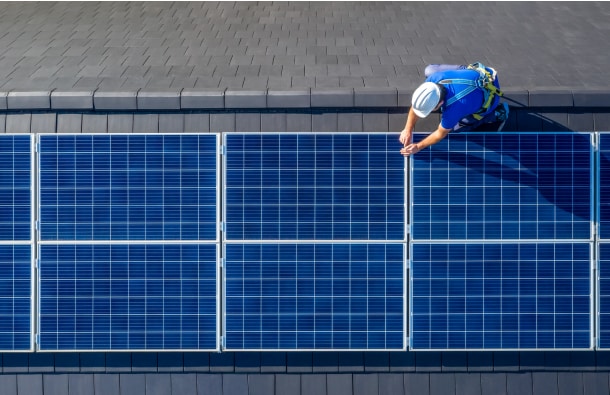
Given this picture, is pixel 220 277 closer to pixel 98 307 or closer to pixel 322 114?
pixel 98 307

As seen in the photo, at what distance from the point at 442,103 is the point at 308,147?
6.83ft

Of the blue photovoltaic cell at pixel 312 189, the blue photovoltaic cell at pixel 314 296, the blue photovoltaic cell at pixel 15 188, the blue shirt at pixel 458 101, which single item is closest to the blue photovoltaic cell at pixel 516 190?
the blue photovoltaic cell at pixel 312 189

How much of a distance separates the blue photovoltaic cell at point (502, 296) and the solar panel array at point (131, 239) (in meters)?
3.25

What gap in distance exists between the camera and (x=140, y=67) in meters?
10.8

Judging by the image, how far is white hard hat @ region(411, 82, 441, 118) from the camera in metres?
8.77

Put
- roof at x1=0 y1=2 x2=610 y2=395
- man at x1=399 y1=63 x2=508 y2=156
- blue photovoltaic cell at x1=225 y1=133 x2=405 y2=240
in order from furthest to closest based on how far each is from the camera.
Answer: roof at x1=0 y1=2 x2=610 y2=395
blue photovoltaic cell at x1=225 y1=133 x2=405 y2=240
man at x1=399 y1=63 x2=508 y2=156

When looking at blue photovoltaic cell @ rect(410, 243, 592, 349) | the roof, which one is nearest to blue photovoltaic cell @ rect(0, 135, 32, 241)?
the roof

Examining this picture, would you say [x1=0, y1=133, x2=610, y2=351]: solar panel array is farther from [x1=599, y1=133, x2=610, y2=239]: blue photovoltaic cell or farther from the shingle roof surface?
the shingle roof surface

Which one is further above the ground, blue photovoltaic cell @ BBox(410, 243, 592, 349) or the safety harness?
the safety harness

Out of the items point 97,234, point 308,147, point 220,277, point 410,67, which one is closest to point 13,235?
point 97,234

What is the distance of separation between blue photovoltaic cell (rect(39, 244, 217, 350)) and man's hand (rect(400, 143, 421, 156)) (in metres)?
3.28

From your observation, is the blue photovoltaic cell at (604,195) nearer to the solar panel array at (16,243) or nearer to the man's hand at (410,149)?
the man's hand at (410,149)

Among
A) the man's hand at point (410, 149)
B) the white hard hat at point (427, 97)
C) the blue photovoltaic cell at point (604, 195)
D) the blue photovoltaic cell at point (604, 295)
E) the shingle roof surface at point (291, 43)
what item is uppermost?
the shingle roof surface at point (291, 43)

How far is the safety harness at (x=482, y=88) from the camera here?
918 centimetres
